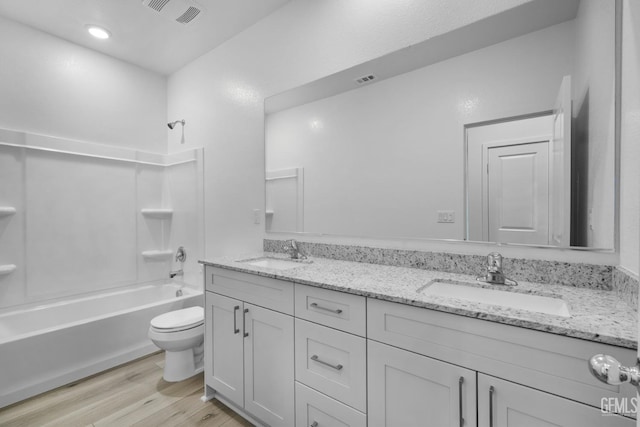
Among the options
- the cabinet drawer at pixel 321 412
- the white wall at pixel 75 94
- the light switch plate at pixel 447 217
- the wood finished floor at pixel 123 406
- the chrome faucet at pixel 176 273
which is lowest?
the wood finished floor at pixel 123 406

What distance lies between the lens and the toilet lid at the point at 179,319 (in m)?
2.09

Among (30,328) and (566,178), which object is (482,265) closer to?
(566,178)

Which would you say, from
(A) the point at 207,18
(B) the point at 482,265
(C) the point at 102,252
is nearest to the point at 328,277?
(B) the point at 482,265

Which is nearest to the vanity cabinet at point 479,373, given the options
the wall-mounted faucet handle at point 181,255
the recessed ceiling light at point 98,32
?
the wall-mounted faucet handle at point 181,255

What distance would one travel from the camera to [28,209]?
2.40 m

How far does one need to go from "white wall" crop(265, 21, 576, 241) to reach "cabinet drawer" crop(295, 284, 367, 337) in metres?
0.59

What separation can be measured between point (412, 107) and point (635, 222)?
1.04 metres

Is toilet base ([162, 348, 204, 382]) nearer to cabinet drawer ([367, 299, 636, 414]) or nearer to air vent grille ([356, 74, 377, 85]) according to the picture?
cabinet drawer ([367, 299, 636, 414])

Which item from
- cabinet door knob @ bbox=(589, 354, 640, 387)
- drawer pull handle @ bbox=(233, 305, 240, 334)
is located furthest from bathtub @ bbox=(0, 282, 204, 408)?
cabinet door knob @ bbox=(589, 354, 640, 387)

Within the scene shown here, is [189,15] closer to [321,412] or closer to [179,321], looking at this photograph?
[179,321]

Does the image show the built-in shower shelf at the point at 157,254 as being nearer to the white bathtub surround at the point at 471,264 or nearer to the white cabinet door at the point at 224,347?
the white cabinet door at the point at 224,347

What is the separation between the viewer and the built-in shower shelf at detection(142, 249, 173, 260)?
305cm

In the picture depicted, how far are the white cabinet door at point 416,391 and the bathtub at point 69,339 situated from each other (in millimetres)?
2114

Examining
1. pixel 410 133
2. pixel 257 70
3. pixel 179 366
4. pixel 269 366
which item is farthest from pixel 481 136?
pixel 179 366
